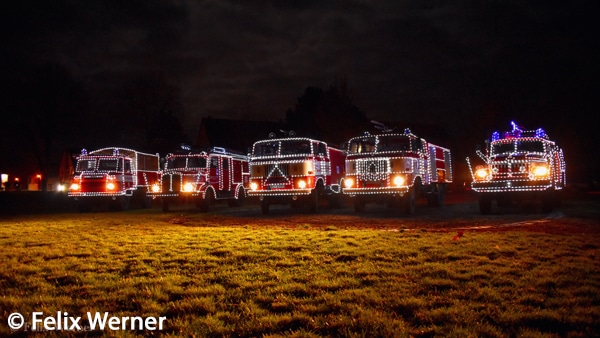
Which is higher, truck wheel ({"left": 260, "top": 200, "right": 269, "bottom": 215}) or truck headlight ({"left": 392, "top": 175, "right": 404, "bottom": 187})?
truck headlight ({"left": 392, "top": 175, "right": 404, "bottom": 187})

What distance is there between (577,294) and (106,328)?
484cm

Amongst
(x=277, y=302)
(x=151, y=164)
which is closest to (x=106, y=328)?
(x=277, y=302)

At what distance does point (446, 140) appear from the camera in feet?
197

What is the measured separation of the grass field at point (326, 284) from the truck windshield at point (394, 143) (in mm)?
7430

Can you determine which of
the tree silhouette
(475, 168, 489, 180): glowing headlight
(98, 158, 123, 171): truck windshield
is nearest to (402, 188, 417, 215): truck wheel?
(475, 168, 489, 180): glowing headlight

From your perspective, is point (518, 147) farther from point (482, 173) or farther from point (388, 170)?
point (388, 170)

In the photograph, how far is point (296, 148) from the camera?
57.4ft

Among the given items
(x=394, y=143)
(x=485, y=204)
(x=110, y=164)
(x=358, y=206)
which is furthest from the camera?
(x=110, y=164)

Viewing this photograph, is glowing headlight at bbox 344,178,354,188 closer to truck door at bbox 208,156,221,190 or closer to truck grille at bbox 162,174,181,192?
truck door at bbox 208,156,221,190

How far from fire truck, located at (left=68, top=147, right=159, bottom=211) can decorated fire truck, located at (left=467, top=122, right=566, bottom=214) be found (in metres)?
15.6

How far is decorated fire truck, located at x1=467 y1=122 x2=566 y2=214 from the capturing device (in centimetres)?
1474

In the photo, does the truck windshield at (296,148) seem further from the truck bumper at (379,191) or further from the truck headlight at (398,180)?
the truck headlight at (398,180)

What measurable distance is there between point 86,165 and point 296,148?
11.1 meters

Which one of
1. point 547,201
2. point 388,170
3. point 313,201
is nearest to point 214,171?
point 313,201
